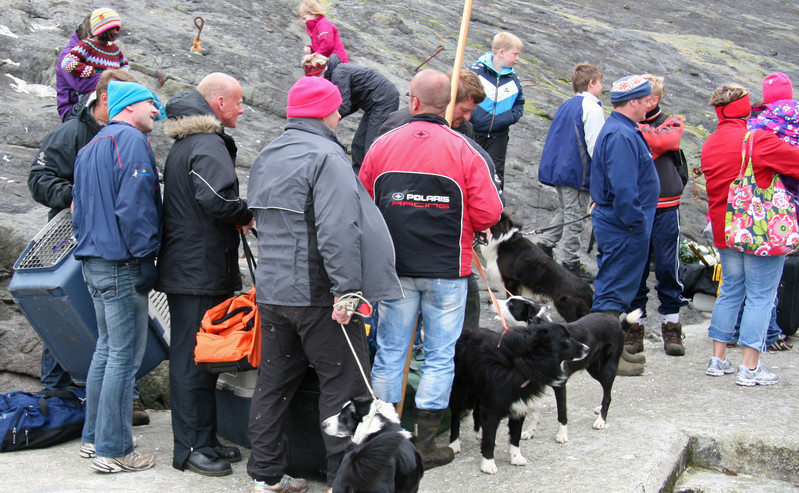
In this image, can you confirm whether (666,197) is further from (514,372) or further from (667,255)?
(514,372)

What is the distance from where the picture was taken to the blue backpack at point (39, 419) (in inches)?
169

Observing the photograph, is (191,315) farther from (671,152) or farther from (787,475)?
(671,152)

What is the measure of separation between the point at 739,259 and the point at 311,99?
3.60 metres

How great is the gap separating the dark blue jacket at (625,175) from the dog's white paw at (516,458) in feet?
6.90

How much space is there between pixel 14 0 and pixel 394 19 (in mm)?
6822

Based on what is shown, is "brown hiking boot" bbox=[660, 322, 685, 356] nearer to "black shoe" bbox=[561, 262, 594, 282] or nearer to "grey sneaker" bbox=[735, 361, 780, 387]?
"grey sneaker" bbox=[735, 361, 780, 387]

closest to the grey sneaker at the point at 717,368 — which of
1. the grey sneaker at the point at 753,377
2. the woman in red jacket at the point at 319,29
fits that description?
the grey sneaker at the point at 753,377

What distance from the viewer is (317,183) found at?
3475 millimetres

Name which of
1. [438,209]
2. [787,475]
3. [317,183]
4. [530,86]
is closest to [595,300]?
[787,475]

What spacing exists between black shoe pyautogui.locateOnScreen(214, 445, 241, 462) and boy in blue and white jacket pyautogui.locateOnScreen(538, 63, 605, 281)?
3926mm

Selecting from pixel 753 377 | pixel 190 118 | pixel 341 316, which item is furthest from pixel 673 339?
pixel 190 118

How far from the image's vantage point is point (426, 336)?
4.11 meters

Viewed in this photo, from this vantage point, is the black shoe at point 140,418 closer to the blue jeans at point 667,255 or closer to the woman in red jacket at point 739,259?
the blue jeans at point 667,255

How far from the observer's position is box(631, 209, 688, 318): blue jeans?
235 inches
